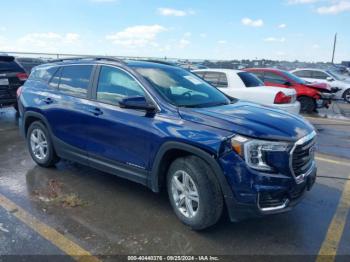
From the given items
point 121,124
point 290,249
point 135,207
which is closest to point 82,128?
point 121,124

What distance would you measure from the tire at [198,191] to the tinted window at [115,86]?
1035mm

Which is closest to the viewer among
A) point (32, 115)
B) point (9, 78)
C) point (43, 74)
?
point (32, 115)

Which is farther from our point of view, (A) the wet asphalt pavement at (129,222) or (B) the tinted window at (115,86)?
(B) the tinted window at (115,86)

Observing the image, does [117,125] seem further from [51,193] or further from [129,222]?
[51,193]

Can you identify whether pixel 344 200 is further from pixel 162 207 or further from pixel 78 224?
pixel 78 224

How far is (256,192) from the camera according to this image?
3.37 metres

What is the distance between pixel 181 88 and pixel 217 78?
17.7ft

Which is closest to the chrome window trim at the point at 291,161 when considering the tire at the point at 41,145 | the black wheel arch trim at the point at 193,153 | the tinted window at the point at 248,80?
the black wheel arch trim at the point at 193,153

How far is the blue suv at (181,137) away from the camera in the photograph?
3430 millimetres

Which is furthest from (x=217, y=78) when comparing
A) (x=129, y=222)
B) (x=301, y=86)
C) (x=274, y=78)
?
(x=129, y=222)

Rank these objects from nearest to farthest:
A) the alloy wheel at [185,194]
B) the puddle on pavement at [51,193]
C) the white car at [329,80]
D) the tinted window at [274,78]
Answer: the alloy wheel at [185,194] < the puddle on pavement at [51,193] < the tinted window at [274,78] < the white car at [329,80]

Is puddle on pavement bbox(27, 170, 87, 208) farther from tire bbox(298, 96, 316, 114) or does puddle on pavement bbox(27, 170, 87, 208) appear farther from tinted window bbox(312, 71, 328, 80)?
tinted window bbox(312, 71, 328, 80)

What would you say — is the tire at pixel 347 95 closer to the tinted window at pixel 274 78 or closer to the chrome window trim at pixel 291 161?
the tinted window at pixel 274 78

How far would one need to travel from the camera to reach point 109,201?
465 cm
